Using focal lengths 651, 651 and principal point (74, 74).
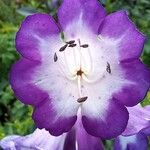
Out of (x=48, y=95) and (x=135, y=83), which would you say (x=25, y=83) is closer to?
(x=48, y=95)

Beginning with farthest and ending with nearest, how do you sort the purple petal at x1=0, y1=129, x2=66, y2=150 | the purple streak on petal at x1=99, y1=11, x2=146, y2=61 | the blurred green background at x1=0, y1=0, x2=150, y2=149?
1. the blurred green background at x1=0, y1=0, x2=150, y2=149
2. the purple petal at x1=0, y1=129, x2=66, y2=150
3. the purple streak on petal at x1=99, y1=11, x2=146, y2=61

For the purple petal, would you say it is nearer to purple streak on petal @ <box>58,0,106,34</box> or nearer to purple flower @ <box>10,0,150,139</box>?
purple flower @ <box>10,0,150,139</box>

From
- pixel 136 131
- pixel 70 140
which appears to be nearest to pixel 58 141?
pixel 70 140

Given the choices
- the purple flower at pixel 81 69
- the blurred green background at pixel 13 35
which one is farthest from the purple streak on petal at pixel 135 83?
the blurred green background at pixel 13 35

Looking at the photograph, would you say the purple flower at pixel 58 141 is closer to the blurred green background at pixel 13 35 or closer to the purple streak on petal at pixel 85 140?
the purple streak on petal at pixel 85 140

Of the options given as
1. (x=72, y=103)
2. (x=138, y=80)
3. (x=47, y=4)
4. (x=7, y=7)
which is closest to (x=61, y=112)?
(x=72, y=103)

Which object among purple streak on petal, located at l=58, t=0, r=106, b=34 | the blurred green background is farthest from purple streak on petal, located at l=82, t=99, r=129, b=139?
the blurred green background
